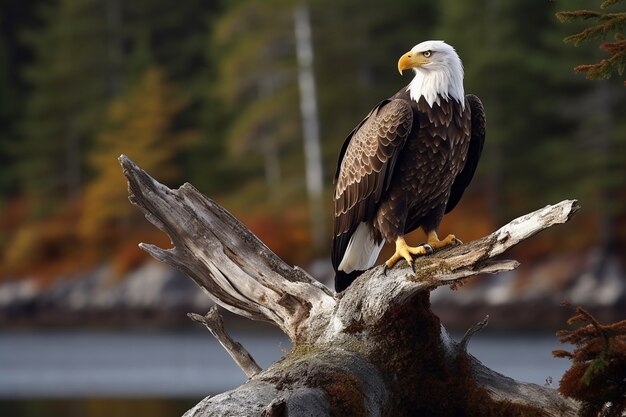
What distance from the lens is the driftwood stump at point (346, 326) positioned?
18.4 ft

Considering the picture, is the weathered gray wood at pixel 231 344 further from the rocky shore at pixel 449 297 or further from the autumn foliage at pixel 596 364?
the rocky shore at pixel 449 297

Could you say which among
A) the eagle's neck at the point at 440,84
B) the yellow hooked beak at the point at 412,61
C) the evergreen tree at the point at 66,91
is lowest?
the eagle's neck at the point at 440,84

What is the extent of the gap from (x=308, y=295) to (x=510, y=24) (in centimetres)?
2587

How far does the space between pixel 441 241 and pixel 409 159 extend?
50 cm

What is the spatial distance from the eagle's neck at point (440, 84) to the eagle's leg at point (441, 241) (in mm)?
762

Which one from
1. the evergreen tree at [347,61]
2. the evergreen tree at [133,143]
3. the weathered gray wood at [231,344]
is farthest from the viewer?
the evergreen tree at [133,143]

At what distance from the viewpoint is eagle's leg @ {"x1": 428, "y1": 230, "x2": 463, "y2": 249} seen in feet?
22.2

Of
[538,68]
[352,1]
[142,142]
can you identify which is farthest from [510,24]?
[142,142]

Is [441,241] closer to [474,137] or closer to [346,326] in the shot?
[474,137]

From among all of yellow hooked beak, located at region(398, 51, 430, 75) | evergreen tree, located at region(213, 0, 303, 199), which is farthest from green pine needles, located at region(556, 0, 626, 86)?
evergreen tree, located at region(213, 0, 303, 199)

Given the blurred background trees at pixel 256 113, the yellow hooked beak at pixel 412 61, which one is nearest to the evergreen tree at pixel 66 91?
the blurred background trees at pixel 256 113

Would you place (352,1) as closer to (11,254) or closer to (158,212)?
(11,254)

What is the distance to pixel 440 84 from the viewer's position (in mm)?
7059

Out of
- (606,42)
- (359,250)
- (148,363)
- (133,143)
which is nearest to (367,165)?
(359,250)
